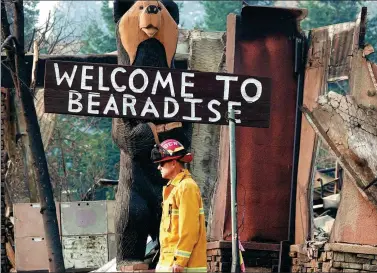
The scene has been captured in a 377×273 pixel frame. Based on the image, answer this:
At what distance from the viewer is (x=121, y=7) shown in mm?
15594

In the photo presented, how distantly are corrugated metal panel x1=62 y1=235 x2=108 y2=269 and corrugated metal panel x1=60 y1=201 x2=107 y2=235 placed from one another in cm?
10

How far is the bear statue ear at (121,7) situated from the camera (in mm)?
15539

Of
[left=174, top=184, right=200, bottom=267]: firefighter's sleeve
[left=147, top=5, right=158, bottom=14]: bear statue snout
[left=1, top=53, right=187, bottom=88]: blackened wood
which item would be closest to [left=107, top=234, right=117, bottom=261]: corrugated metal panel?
[left=1, top=53, right=187, bottom=88]: blackened wood

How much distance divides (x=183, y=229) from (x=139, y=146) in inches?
141

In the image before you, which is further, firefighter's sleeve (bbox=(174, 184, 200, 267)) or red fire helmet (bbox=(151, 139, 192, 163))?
red fire helmet (bbox=(151, 139, 192, 163))

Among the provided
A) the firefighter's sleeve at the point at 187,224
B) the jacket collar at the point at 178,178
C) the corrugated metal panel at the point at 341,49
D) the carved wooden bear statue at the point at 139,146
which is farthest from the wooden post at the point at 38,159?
the firefighter's sleeve at the point at 187,224

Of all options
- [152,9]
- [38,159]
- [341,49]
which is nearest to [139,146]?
[152,9]

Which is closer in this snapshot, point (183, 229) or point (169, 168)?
point (183, 229)

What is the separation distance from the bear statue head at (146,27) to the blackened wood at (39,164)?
4323 mm

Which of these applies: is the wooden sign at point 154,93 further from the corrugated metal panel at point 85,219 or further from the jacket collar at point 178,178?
the corrugated metal panel at point 85,219

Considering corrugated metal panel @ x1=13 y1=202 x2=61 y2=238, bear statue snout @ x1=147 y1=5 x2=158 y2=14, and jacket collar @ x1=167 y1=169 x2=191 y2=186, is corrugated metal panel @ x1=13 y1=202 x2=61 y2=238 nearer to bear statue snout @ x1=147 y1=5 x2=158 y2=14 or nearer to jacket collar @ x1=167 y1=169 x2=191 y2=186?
bear statue snout @ x1=147 y1=5 x2=158 y2=14

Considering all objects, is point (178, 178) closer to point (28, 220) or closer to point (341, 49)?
point (341, 49)

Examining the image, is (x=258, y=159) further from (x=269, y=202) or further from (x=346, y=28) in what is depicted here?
(x=346, y=28)

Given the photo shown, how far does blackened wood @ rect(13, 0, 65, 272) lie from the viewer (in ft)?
63.5
